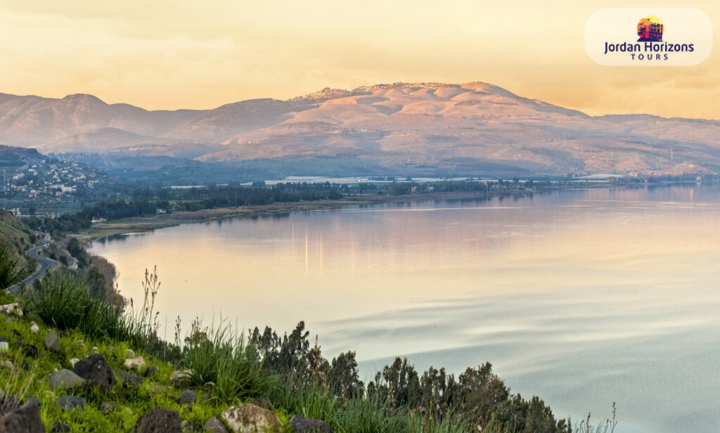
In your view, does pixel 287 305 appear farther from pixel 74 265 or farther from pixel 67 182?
pixel 67 182

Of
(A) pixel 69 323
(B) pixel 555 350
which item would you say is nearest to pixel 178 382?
(A) pixel 69 323

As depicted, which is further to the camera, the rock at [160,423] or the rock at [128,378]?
the rock at [128,378]

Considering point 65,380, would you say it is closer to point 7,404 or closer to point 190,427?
point 190,427

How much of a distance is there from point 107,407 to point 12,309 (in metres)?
3.12

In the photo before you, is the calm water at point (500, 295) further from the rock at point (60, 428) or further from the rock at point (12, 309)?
the rock at point (60, 428)

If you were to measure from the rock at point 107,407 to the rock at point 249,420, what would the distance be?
2.74ft

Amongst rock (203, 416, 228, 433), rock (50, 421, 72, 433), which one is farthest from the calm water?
rock (50, 421, 72, 433)

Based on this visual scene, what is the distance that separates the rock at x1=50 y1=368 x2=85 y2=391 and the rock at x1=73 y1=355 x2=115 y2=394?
0.08 metres

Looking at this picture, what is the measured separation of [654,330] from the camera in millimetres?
Result: 47812

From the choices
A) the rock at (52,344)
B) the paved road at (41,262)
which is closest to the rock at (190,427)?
the rock at (52,344)

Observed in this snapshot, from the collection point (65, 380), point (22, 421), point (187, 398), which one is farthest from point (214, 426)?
point (22, 421)

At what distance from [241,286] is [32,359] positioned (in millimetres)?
55658

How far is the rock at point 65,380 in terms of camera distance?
5910 mm

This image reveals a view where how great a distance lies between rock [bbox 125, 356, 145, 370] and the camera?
23.6 ft
